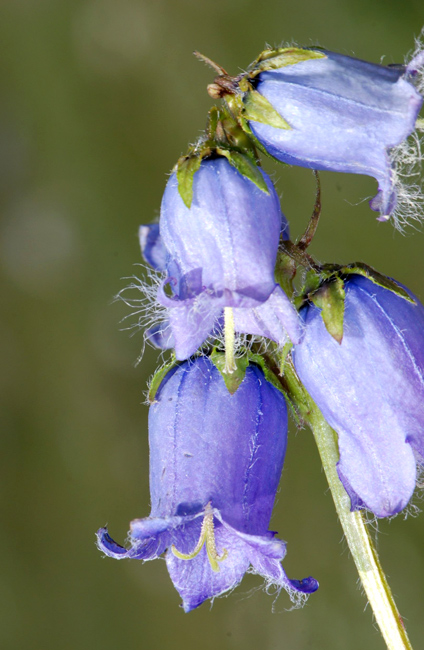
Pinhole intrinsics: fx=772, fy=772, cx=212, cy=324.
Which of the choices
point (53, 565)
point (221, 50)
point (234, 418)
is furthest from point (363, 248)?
point (234, 418)

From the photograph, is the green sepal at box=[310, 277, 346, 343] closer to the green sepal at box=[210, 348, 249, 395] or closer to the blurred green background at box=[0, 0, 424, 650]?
the green sepal at box=[210, 348, 249, 395]

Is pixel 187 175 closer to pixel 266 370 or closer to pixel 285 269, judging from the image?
pixel 285 269

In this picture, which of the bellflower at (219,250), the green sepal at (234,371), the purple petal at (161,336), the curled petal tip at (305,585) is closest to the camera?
the bellflower at (219,250)

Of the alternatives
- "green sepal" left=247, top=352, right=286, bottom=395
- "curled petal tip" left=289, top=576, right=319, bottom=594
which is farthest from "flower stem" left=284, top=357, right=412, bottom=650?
"curled petal tip" left=289, top=576, right=319, bottom=594

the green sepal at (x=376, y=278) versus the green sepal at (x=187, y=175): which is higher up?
the green sepal at (x=187, y=175)

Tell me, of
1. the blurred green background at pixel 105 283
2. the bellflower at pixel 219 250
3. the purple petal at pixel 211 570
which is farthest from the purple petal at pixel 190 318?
the blurred green background at pixel 105 283

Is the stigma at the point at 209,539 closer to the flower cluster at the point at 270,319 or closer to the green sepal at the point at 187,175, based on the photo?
the flower cluster at the point at 270,319

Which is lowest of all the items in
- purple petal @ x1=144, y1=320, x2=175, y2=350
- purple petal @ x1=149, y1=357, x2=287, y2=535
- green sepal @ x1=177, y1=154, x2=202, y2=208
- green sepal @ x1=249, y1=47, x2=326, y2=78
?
purple petal @ x1=149, y1=357, x2=287, y2=535
